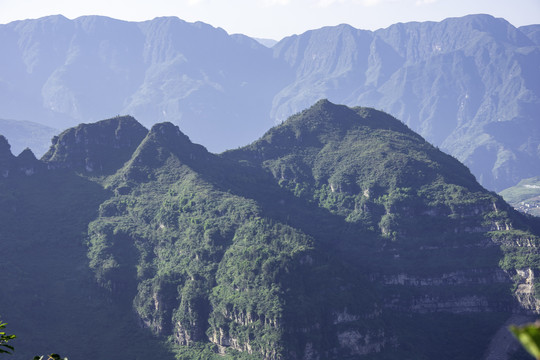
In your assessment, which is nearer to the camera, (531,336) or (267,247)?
(531,336)

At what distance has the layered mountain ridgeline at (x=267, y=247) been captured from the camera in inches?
4830

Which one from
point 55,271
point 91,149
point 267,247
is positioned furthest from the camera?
point 91,149

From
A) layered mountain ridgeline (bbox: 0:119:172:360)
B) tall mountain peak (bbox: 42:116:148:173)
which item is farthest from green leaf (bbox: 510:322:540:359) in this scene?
tall mountain peak (bbox: 42:116:148:173)

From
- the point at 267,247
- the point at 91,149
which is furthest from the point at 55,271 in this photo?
the point at 267,247

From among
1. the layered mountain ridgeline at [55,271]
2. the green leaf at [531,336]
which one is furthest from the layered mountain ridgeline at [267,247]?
the green leaf at [531,336]

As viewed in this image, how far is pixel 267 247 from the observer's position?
13275 cm

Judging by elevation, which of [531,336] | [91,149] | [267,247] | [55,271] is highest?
[91,149]

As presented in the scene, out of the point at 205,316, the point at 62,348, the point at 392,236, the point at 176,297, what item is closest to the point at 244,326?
the point at 205,316

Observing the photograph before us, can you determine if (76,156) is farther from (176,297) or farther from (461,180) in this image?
(461,180)

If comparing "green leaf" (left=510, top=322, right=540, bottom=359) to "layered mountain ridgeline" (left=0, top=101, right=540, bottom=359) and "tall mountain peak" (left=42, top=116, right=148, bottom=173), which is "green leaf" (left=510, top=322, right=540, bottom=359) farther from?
"tall mountain peak" (left=42, top=116, right=148, bottom=173)

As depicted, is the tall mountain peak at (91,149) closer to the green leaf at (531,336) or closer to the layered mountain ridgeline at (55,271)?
the layered mountain ridgeline at (55,271)

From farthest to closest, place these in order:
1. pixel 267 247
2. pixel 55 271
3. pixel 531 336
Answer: pixel 55 271 < pixel 267 247 < pixel 531 336

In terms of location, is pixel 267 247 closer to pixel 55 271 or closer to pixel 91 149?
pixel 55 271

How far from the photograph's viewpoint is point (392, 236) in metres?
155
